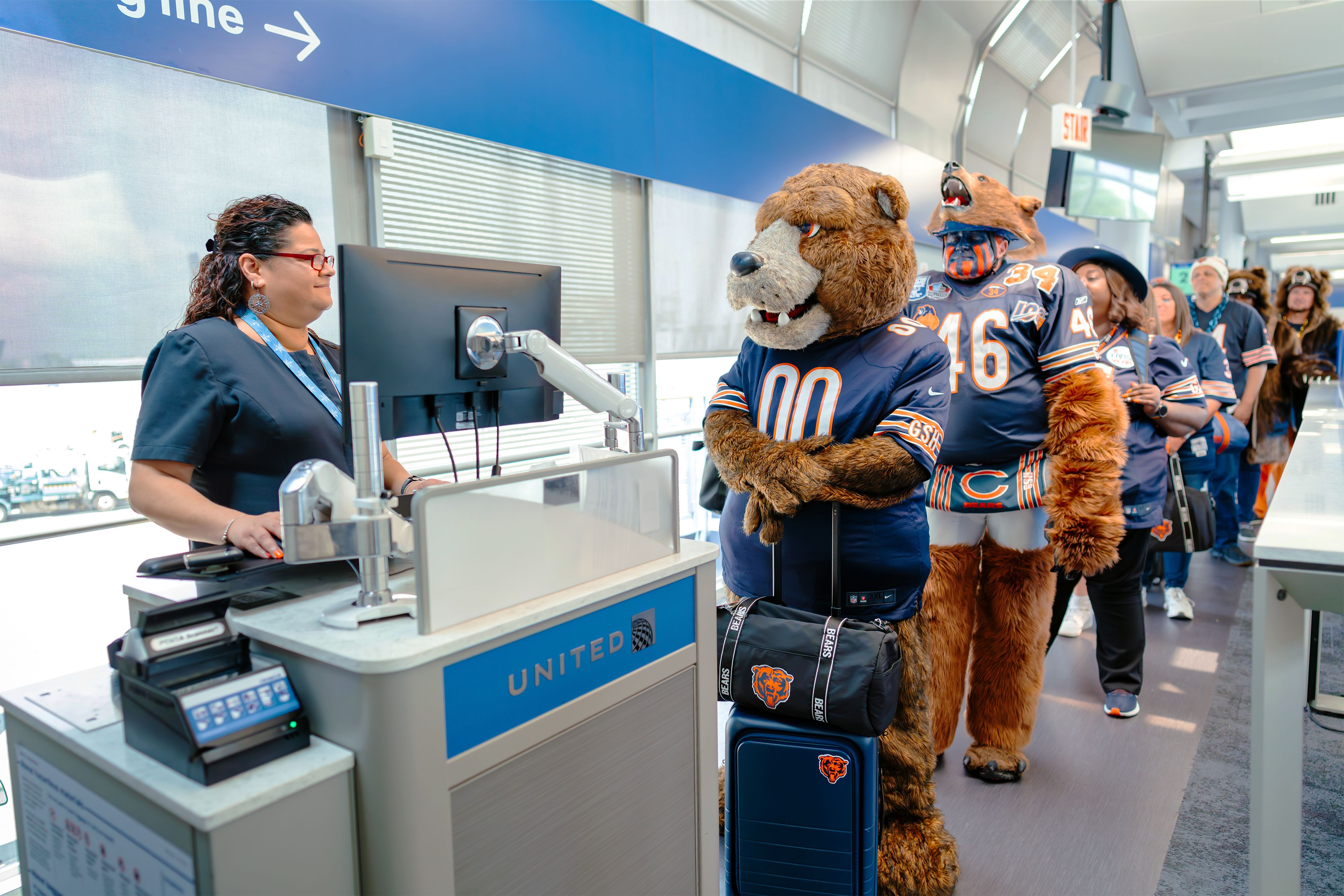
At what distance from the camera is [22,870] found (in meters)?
1.25

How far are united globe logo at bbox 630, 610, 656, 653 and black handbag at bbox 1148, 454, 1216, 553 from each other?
2748 millimetres

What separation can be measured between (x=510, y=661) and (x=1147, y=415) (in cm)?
264

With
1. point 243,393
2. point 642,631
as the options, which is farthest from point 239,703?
point 243,393

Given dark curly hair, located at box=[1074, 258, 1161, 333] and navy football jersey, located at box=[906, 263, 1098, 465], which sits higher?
dark curly hair, located at box=[1074, 258, 1161, 333]

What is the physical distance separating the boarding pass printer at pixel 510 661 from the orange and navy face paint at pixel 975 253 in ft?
4.39

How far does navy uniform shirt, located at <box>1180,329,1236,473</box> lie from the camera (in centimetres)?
382

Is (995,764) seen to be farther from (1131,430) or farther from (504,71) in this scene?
(504,71)

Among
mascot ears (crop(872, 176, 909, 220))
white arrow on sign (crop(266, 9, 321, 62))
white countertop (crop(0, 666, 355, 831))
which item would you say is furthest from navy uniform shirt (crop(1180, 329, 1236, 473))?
white countertop (crop(0, 666, 355, 831))

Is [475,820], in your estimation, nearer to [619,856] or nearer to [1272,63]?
[619,856]

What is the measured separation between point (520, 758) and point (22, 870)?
2.66 ft

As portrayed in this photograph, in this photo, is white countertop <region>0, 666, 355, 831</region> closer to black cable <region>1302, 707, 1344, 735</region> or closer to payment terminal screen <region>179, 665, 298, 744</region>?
payment terminal screen <region>179, 665, 298, 744</region>

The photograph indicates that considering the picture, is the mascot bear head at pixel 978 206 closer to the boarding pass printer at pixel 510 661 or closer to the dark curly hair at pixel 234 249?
the boarding pass printer at pixel 510 661

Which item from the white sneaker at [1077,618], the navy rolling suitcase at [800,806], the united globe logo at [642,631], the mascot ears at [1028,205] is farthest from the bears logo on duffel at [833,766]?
the white sneaker at [1077,618]

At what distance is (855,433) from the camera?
1.87 meters
